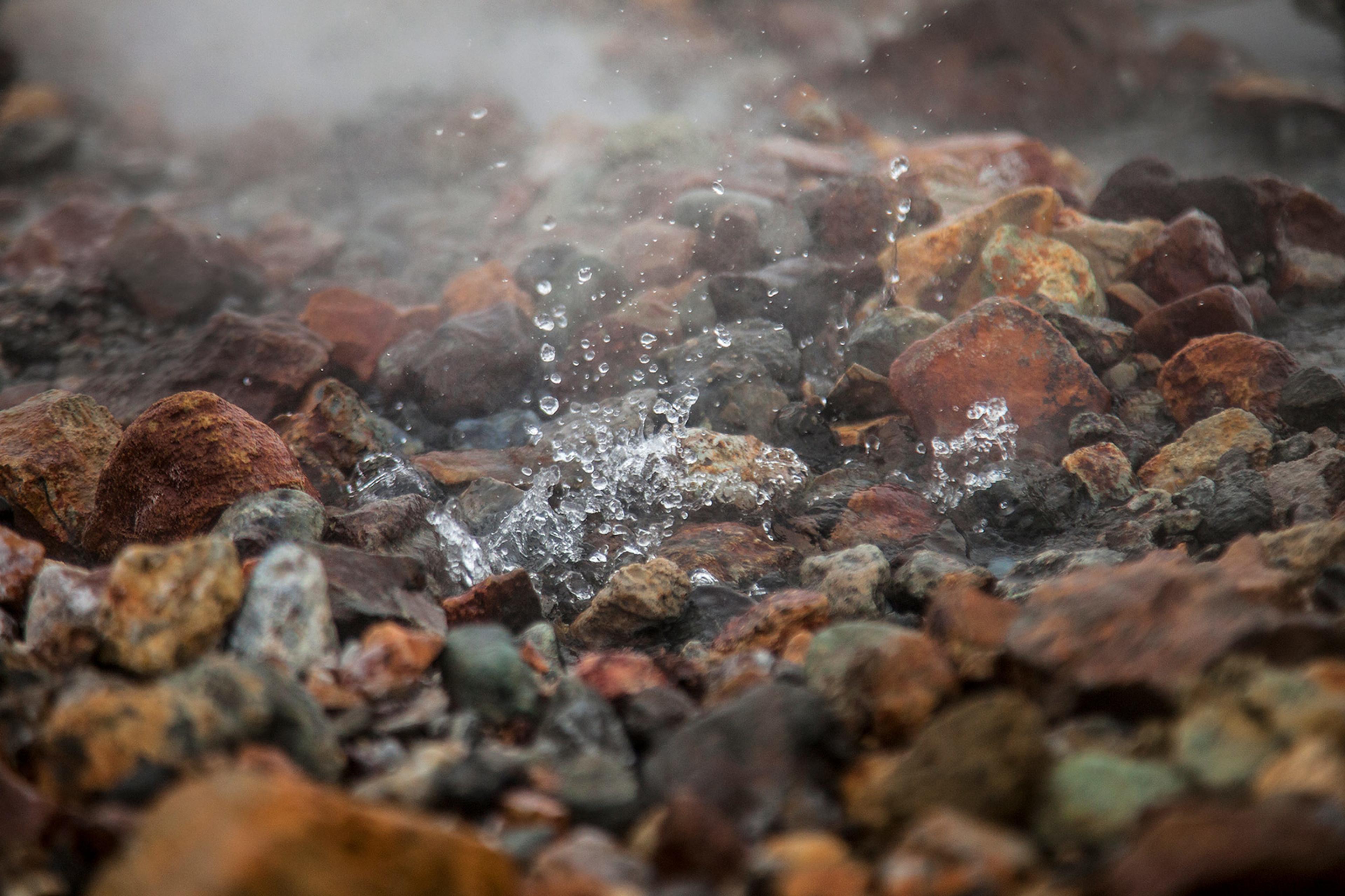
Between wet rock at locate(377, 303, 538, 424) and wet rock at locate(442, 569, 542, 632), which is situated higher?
wet rock at locate(442, 569, 542, 632)

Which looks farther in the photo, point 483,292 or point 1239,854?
point 483,292

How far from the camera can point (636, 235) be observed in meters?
4.18

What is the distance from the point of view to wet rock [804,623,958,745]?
1.30 metres

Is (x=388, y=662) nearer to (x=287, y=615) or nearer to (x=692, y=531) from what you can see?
(x=287, y=615)

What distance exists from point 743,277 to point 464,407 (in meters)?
1.11

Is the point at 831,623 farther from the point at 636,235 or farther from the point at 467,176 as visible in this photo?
the point at 467,176

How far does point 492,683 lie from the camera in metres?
1.44

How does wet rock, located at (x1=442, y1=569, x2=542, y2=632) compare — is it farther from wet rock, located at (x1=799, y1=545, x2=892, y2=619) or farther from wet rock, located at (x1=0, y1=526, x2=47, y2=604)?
wet rock, located at (x1=0, y1=526, x2=47, y2=604)

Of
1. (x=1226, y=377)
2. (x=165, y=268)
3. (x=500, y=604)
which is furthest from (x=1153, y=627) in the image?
(x=165, y=268)

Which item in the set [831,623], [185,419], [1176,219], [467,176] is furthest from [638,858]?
[467,176]

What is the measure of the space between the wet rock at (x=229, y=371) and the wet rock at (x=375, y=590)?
1428 millimetres

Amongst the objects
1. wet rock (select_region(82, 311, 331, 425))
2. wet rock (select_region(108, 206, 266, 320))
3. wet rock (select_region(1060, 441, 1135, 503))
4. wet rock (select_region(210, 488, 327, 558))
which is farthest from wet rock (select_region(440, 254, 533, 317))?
wet rock (select_region(1060, 441, 1135, 503))

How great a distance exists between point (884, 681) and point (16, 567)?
1.54 m

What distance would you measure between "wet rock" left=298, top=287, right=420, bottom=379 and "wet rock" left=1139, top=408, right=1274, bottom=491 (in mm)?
2558
